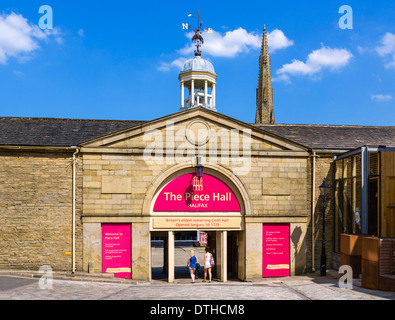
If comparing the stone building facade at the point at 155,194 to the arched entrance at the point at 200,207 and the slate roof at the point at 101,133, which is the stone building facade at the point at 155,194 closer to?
the arched entrance at the point at 200,207

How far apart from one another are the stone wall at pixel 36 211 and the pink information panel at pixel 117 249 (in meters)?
1.18

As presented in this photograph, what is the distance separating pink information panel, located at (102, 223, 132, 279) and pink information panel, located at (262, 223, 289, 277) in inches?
255

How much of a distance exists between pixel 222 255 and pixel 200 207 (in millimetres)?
2548

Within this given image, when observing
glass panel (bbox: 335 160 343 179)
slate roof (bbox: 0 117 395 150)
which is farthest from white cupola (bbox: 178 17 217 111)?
glass panel (bbox: 335 160 343 179)

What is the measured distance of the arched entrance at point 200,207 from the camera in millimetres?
19062

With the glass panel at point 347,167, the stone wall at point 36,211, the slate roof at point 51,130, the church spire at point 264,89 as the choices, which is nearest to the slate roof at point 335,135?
the glass panel at point 347,167

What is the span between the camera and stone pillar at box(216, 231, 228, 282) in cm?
1925

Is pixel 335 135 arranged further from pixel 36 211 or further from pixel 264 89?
pixel 264 89

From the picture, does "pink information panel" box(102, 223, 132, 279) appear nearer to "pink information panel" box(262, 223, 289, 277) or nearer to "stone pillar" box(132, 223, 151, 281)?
"stone pillar" box(132, 223, 151, 281)

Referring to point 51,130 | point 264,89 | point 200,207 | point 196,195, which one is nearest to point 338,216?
point 200,207

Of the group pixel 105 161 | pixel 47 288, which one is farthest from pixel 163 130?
pixel 47 288

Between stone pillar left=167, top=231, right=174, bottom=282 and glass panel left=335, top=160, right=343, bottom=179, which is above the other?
glass panel left=335, top=160, right=343, bottom=179

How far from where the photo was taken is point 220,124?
63.4 feet
